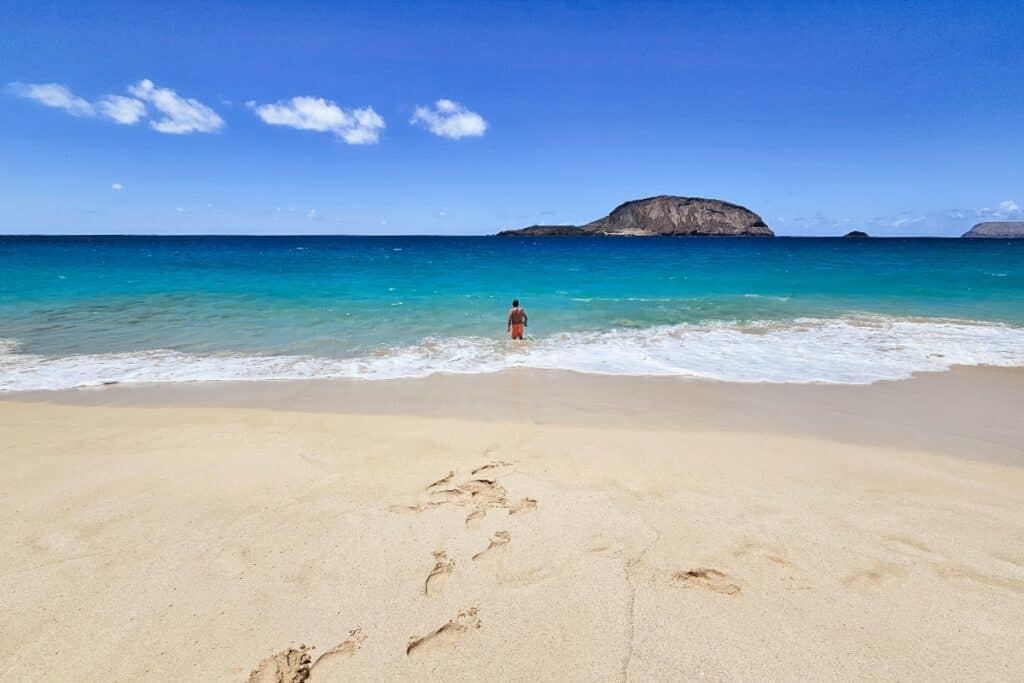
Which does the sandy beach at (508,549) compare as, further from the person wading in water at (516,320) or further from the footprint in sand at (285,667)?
the person wading in water at (516,320)

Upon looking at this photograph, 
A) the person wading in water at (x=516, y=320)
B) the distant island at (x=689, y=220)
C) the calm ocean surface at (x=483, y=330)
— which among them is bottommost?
the calm ocean surface at (x=483, y=330)

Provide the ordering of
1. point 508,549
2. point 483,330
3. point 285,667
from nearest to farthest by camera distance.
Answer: point 285,667
point 508,549
point 483,330

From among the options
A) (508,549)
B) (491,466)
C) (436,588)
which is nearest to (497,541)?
(508,549)

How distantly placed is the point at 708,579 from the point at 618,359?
25.1 ft

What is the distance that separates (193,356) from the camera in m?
10.9

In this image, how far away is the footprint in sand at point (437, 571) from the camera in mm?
3311

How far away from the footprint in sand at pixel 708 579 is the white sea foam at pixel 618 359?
6.26m

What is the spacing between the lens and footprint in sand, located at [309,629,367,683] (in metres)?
2.65

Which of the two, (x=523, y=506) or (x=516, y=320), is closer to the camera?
(x=523, y=506)

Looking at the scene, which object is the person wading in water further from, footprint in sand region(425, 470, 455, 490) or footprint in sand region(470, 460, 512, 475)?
footprint in sand region(425, 470, 455, 490)

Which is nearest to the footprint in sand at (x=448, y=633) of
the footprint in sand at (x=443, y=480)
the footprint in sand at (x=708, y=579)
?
the footprint in sand at (x=708, y=579)

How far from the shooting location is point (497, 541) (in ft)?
12.6

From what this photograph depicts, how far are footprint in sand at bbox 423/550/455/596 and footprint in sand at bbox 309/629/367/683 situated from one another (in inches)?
20.5

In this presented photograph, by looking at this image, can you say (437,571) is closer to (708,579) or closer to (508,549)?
(508,549)
